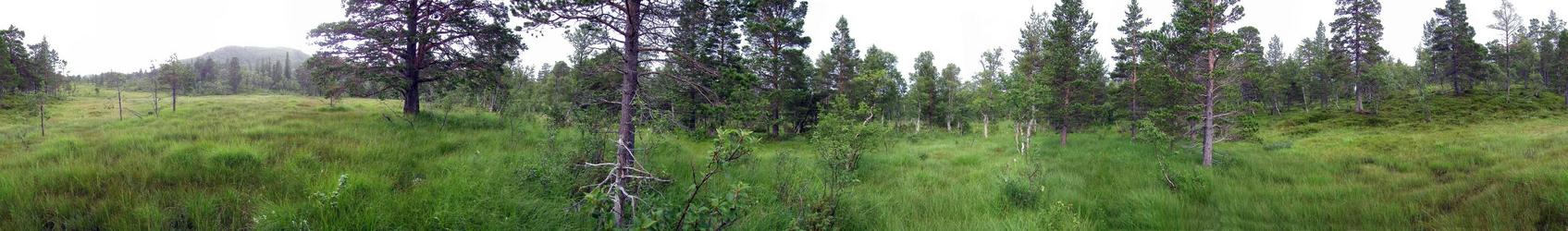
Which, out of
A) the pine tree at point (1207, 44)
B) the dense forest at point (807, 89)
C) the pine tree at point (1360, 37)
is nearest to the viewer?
the dense forest at point (807, 89)

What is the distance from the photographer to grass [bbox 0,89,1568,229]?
5035 millimetres

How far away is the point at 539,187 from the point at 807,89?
20.5 metres

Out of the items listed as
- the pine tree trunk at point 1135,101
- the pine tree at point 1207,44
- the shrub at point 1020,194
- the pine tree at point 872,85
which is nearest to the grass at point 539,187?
the shrub at point 1020,194

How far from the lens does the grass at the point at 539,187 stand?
16.5 feet

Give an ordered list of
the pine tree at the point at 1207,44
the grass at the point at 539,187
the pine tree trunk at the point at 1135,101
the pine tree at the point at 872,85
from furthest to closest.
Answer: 1. the pine tree at the point at 872,85
2. the pine tree trunk at the point at 1135,101
3. the pine tree at the point at 1207,44
4. the grass at the point at 539,187

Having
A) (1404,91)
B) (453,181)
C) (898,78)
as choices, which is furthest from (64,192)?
(1404,91)

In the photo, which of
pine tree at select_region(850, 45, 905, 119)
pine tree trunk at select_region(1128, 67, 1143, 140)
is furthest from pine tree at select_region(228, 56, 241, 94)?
pine tree trunk at select_region(1128, 67, 1143, 140)

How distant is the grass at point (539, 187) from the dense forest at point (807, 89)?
27 centimetres

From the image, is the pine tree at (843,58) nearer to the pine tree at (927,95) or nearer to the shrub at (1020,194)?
the pine tree at (927,95)

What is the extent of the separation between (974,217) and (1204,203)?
15.1 feet

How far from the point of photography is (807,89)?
27.1m

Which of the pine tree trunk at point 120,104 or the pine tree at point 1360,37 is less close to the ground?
the pine tree at point 1360,37

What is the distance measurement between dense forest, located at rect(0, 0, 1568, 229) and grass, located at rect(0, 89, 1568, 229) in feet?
0.90

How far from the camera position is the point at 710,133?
76.8 ft
